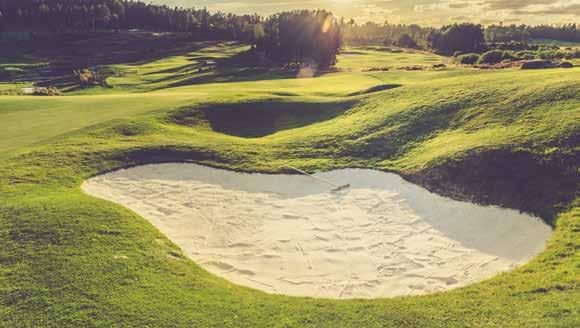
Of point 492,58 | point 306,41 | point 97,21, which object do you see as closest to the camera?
point 492,58

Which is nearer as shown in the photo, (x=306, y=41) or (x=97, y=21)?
(x=306, y=41)

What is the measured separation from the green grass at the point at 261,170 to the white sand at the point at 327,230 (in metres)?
1.03

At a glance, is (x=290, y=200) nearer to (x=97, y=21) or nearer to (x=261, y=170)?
(x=261, y=170)

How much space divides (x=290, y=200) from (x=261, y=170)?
365cm

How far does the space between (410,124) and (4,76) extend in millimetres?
105412

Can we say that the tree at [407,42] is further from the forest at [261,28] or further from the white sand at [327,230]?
the white sand at [327,230]

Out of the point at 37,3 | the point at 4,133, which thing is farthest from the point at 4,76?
the point at 37,3

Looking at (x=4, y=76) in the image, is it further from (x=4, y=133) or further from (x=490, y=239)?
(x=490, y=239)

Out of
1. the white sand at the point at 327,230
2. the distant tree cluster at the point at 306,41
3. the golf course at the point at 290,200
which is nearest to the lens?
the golf course at the point at 290,200

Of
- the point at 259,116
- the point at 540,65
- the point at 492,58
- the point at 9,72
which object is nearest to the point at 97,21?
the point at 9,72

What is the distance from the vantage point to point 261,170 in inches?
870

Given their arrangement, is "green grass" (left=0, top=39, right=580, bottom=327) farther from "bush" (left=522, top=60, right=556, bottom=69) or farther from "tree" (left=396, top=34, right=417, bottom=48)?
"tree" (left=396, top=34, right=417, bottom=48)

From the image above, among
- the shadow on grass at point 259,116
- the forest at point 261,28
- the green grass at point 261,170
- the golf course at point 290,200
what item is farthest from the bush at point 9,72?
the shadow on grass at point 259,116

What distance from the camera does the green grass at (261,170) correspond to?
1066 cm
